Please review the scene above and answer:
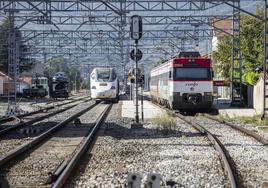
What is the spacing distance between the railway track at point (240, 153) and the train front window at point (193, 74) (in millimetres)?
9077

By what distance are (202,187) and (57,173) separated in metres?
2.86

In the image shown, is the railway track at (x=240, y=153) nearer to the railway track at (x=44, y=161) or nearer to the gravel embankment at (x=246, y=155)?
the gravel embankment at (x=246, y=155)

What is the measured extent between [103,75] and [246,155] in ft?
126

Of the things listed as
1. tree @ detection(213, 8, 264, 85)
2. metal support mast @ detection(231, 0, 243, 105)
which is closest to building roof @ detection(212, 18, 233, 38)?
metal support mast @ detection(231, 0, 243, 105)

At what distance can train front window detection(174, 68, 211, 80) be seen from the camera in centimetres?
3241

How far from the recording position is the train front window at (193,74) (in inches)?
1276

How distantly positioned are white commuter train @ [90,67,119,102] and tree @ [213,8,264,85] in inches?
392

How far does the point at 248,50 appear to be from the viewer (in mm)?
48500

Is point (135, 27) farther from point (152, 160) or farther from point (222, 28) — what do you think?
point (222, 28)

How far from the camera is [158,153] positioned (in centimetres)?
1480

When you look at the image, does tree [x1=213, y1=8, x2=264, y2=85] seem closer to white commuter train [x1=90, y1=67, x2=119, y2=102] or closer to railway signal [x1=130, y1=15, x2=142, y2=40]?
white commuter train [x1=90, y1=67, x2=119, y2=102]

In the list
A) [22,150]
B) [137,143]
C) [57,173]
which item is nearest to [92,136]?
[137,143]

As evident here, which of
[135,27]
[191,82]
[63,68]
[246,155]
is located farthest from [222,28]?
[246,155]

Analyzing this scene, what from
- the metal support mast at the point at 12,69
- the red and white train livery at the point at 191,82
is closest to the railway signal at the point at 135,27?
the red and white train livery at the point at 191,82
